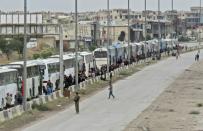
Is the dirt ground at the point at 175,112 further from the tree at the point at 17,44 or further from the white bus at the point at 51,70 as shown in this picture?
the tree at the point at 17,44

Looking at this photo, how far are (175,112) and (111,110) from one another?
11.4 ft

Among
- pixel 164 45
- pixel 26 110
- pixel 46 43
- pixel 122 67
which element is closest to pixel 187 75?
pixel 122 67

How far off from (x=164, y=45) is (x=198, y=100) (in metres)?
90.7

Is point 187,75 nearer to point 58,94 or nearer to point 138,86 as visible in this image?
point 138,86

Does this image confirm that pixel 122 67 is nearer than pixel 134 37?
Yes

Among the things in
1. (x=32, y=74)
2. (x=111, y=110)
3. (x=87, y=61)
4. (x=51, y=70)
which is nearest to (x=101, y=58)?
(x=87, y=61)

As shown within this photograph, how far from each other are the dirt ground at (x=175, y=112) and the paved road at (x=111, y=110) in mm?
597

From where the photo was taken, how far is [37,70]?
4381 centimetres

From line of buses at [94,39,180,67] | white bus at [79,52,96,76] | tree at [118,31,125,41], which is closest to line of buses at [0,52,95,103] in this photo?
white bus at [79,52,96,76]

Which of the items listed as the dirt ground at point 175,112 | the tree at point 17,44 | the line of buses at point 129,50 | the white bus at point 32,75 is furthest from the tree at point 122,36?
the white bus at point 32,75

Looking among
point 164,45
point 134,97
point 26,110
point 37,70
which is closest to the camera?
A: point 26,110

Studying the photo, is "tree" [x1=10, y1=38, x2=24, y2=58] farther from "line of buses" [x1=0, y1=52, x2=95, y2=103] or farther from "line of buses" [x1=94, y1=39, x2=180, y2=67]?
"line of buses" [x1=0, y1=52, x2=95, y2=103]

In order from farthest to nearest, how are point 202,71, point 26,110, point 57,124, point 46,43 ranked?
point 46,43, point 202,71, point 26,110, point 57,124

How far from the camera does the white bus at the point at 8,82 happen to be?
3500 cm
